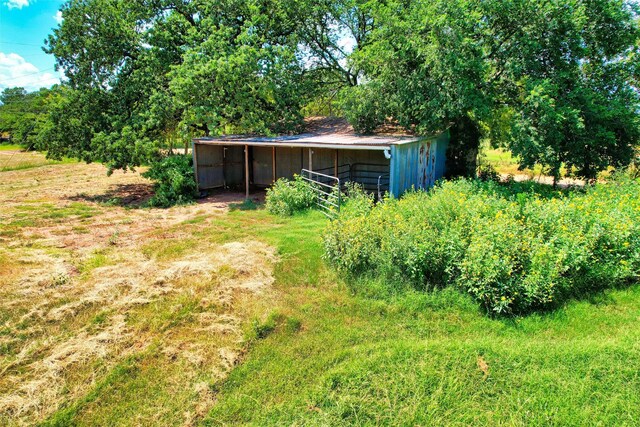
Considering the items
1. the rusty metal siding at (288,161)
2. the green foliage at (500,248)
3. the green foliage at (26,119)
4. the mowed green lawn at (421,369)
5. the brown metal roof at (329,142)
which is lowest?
the mowed green lawn at (421,369)

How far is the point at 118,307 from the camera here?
5.64 m

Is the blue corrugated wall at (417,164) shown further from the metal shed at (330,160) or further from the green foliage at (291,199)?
the green foliage at (291,199)

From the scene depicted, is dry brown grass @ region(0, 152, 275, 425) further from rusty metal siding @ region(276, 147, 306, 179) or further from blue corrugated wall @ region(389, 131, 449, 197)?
rusty metal siding @ region(276, 147, 306, 179)

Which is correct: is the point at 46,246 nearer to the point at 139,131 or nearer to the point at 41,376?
the point at 41,376

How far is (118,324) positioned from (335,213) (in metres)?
5.09

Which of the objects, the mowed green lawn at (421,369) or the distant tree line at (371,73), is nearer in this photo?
the mowed green lawn at (421,369)

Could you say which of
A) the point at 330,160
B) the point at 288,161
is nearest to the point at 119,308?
the point at 330,160

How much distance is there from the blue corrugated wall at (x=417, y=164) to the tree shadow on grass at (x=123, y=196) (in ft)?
28.4

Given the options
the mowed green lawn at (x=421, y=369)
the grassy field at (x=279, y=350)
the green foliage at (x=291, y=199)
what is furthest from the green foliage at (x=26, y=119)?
the mowed green lawn at (x=421, y=369)

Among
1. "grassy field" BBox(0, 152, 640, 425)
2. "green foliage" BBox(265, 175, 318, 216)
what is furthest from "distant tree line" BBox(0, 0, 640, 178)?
"grassy field" BBox(0, 152, 640, 425)

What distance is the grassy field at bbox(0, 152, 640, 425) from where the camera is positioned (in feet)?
12.4

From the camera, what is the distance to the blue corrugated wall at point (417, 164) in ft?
35.1

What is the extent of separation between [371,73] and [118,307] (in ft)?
37.9

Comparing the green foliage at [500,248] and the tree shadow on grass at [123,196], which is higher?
the green foliage at [500,248]
